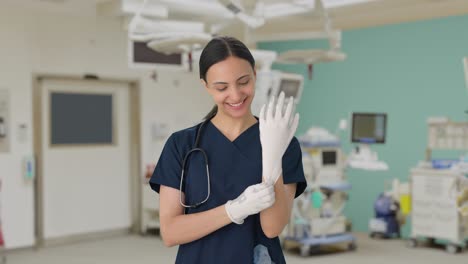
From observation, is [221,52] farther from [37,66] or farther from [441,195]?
[37,66]

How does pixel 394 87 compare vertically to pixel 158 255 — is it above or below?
above

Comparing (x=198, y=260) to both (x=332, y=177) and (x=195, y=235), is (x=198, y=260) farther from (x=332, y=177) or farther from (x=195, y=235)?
(x=332, y=177)

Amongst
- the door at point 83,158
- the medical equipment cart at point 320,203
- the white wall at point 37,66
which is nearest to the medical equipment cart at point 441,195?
the medical equipment cart at point 320,203

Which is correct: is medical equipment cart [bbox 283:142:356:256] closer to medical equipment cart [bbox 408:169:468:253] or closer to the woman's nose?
medical equipment cart [bbox 408:169:468:253]

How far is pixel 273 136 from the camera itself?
1237mm

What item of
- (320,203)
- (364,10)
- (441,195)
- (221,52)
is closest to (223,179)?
(221,52)

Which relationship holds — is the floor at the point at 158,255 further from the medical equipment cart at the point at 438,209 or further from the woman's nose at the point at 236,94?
the woman's nose at the point at 236,94

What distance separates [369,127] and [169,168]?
461 centimetres

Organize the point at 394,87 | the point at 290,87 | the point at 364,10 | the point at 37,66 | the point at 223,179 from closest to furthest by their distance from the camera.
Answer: the point at 223,179 → the point at 290,87 → the point at 37,66 → the point at 364,10 → the point at 394,87

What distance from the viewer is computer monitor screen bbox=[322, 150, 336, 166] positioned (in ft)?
18.9

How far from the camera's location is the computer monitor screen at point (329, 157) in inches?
227

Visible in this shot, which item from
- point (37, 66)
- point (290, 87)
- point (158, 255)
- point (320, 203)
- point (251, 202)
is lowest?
point (158, 255)

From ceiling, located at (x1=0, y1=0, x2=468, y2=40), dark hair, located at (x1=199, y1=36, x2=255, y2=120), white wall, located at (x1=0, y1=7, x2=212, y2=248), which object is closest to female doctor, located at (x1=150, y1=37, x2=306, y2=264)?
dark hair, located at (x1=199, y1=36, x2=255, y2=120)

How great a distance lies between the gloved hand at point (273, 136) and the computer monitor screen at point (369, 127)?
452 centimetres
